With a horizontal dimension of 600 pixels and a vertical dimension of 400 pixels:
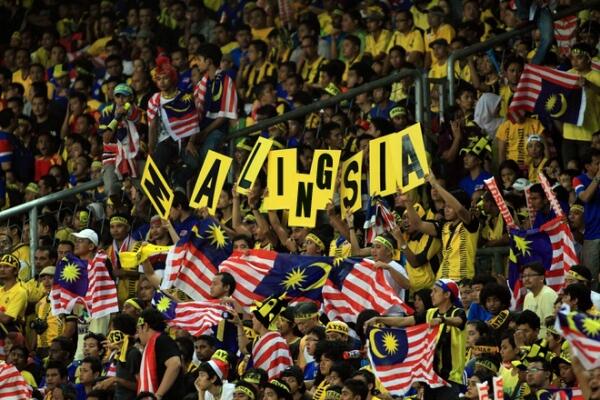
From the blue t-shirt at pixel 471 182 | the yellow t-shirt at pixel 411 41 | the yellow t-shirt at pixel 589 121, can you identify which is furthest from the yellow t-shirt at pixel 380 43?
the blue t-shirt at pixel 471 182

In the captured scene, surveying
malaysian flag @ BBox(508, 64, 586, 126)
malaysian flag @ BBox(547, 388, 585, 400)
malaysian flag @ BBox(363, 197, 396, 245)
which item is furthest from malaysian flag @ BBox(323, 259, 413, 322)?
malaysian flag @ BBox(547, 388, 585, 400)

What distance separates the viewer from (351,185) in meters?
17.0

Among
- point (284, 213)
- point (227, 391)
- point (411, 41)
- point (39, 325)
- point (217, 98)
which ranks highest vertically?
point (411, 41)

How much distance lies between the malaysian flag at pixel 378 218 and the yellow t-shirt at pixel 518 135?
1671mm

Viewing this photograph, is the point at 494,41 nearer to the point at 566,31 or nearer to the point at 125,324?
the point at 566,31

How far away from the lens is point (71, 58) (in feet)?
81.3

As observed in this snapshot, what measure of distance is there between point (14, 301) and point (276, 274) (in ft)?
9.67

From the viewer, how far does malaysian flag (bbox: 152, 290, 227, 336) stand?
53.1ft

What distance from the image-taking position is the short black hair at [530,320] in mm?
14141

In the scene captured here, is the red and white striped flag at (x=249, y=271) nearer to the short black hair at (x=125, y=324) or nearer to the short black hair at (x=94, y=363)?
the short black hair at (x=125, y=324)

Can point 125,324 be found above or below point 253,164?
below

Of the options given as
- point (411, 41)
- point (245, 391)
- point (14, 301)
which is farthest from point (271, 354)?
point (411, 41)

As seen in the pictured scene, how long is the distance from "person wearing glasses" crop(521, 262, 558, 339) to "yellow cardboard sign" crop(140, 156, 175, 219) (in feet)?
12.5

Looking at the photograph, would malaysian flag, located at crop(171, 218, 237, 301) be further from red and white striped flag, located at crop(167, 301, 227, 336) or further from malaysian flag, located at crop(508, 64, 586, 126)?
malaysian flag, located at crop(508, 64, 586, 126)
